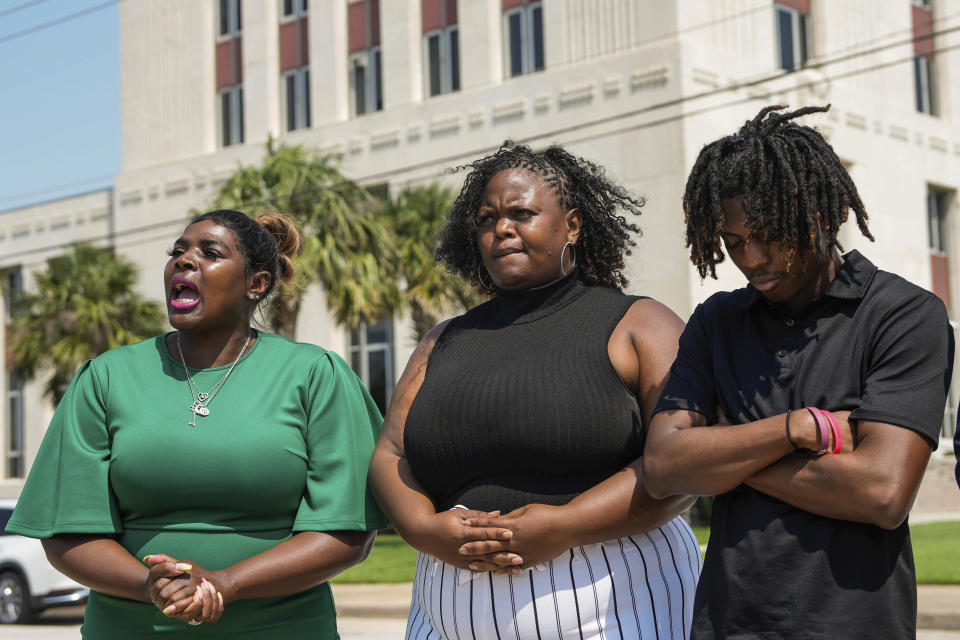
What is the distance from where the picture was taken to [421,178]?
28344 mm

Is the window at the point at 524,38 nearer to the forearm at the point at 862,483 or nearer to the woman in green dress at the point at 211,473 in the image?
the woman in green dress at the point at 211,473

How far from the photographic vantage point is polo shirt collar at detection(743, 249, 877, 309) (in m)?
2.84

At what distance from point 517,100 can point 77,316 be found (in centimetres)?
1035

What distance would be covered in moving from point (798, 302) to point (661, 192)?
70.2 feet

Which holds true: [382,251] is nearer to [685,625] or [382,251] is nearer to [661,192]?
[661,192]

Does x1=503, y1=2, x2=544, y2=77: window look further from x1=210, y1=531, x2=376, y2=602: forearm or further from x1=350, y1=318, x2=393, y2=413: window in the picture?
x1=210, y1=531, x2=376, y2=602: forearm

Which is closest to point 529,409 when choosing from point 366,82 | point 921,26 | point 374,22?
point 366,82

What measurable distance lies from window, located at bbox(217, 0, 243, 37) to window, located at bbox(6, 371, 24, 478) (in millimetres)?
13562

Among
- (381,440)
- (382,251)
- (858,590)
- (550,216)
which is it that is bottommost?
(858,590)

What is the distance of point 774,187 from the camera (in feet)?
9.32

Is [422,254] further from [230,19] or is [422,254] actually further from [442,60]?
[230,19]

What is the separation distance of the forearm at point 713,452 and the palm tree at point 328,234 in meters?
18.0

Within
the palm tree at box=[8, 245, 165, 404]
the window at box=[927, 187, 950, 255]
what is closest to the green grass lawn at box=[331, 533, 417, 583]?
the palm tree at box=[8, 245, 165, 404]

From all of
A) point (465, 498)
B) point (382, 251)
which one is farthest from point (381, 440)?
point (382, 251)
